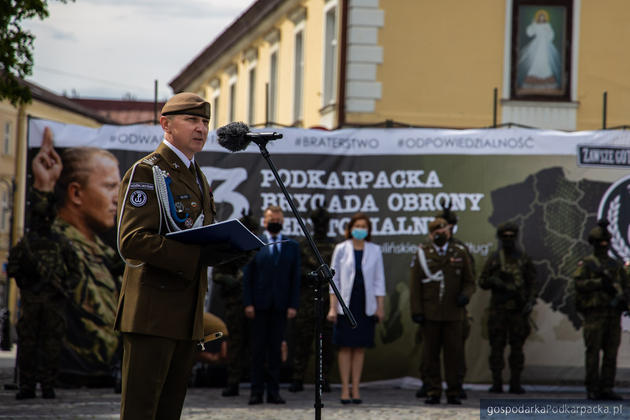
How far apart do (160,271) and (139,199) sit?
1.18 ft

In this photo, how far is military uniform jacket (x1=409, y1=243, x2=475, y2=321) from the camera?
13.0 meters

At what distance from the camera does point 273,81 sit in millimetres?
31953

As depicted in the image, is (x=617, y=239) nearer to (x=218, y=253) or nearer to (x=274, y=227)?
(x=274, y=227)

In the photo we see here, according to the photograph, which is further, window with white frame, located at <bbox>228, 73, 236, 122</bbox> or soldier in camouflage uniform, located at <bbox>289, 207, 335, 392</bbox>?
window with white frame, located at <bbox>228, 73, 236, 122</bbox>

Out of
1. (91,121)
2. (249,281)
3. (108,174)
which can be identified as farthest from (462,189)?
(91,121)

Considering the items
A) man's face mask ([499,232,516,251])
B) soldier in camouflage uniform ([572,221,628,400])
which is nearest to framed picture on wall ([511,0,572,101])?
man's face mask ([499,232,516,251])

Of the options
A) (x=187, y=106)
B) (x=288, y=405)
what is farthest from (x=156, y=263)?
(x=288, y=405)

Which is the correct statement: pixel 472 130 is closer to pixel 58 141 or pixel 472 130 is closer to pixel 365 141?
pixel 365 141

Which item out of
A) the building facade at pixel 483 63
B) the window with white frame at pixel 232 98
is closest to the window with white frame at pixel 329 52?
the building facade at pixel 483 63

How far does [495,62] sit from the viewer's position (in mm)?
22812

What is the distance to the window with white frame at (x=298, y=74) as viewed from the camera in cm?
2880

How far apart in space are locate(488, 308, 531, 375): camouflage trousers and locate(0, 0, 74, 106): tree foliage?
243 inches

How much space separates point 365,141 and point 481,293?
93.4 inches

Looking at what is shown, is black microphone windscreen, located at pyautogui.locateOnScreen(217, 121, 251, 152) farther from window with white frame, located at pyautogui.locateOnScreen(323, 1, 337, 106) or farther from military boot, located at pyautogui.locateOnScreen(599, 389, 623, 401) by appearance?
window with white frame, located at pyautogui.locateOnScreen(323, 1, 337, 106)
